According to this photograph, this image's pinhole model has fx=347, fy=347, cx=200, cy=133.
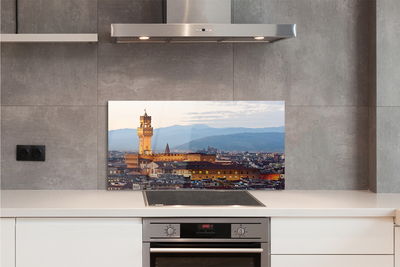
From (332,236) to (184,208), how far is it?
747 millimetres

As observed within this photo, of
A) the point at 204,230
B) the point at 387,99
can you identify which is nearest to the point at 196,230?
the point at 204,230

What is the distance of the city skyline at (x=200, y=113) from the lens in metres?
2.25

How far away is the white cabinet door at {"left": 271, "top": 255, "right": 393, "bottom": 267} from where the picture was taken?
1.72 metres

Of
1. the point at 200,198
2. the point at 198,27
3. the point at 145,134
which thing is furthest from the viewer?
the point at 145,134

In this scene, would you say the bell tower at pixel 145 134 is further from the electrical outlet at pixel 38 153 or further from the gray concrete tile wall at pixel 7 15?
the gray concrete tile wall at pixel 7 15

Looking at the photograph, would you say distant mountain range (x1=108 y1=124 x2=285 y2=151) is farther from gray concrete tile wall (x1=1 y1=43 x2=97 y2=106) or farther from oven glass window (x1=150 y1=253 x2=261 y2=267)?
oven glass window (x1=150 y1=253 x2=261 y2=267)

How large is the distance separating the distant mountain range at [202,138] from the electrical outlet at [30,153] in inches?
17.8

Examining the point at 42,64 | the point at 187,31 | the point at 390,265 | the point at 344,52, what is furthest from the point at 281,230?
the point at 42,64

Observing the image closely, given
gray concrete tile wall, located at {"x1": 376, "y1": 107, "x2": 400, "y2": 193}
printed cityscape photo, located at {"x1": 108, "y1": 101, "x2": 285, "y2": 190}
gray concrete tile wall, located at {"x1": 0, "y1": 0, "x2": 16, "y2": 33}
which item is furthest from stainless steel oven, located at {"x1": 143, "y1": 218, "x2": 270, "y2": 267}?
gray concrete tile wall, located at {"x1": 0, "y1": 0, "x2": 16, "y2": 33}

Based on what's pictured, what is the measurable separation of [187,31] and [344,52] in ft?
3.66

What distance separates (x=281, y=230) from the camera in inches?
68.0

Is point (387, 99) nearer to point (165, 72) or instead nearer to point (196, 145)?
point (196, 145)

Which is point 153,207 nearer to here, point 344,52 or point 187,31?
point 187,31

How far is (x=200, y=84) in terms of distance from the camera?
7.42 feet
